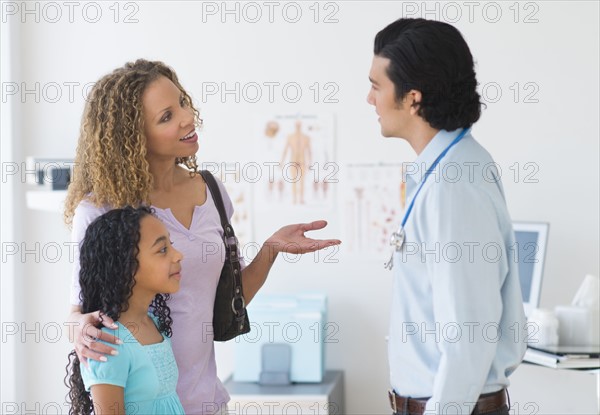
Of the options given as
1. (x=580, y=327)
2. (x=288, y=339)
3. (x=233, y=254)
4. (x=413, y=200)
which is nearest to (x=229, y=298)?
(x=233, y=254)

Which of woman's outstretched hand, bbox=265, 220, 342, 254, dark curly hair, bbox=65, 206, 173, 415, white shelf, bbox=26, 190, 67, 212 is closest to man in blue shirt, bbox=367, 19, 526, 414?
woman's outstretched hand, bbox=265, 220, 342, 254

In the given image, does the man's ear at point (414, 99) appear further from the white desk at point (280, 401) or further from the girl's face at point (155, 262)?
A: the white desk at point (280, 401)

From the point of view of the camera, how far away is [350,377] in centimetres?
350

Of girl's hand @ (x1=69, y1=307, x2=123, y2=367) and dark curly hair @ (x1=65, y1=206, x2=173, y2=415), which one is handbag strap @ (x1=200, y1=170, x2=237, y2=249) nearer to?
dark curly hair @ (x1=65, y1=206, x2=173, y2=415)

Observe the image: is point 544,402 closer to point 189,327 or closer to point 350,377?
point 350,377

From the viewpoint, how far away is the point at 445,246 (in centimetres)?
144

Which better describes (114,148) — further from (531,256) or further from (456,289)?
(531,256)

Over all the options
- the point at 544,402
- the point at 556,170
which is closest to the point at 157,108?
the point at 556,170

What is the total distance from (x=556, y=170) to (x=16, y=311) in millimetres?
2309

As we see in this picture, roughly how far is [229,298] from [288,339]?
4.57ft

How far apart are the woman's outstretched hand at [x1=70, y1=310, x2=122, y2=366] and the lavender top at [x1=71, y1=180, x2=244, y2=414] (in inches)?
6.9

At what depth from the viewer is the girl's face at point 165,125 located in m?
1.85

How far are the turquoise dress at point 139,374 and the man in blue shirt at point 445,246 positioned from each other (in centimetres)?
46

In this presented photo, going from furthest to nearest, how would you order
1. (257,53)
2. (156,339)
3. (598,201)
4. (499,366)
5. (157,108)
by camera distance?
(257,53), (598,201), (157,108), (156,339), (499,366)
